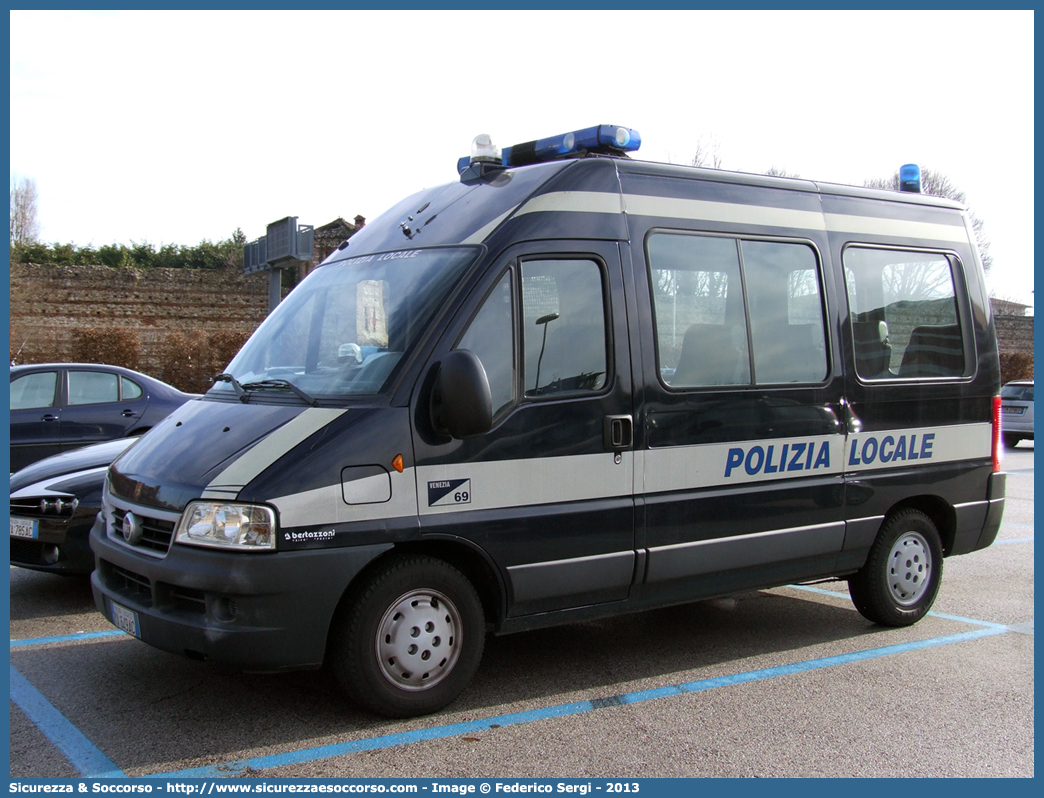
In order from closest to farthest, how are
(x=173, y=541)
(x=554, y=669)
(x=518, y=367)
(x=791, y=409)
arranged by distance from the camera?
1. (x=173, y=541)
2. (x=518, y=367)
3. (x=554, y=669)
4. (x=791, y=409)

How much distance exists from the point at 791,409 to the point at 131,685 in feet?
13.0

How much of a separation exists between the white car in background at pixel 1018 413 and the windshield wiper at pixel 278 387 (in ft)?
68.2

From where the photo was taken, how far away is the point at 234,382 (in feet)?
16.6

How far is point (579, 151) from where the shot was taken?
541 centimetres

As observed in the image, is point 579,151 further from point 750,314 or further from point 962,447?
point 962,447

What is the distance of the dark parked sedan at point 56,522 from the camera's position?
6.32 meters

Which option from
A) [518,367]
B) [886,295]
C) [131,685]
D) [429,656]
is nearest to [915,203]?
[886,295]

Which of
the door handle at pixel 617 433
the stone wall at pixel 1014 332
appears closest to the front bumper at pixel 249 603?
the door handle at pixel 617 433

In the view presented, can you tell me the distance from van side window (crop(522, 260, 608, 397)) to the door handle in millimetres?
190

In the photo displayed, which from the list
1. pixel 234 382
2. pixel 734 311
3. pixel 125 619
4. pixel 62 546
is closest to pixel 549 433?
pixel 734 311

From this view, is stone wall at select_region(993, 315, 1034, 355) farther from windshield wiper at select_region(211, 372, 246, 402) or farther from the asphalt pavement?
windshield wiper at select_region(211, 372, 246, 402)

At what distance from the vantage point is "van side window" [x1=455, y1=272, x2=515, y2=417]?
4641mm

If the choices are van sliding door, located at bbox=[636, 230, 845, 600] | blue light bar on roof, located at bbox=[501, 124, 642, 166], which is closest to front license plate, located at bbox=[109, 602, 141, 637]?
van sliding door, located at bbox=[636, 230, 845, 600]

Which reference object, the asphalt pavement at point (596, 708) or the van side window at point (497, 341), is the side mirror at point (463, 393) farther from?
the asphalt pavement at point (596, 708)
